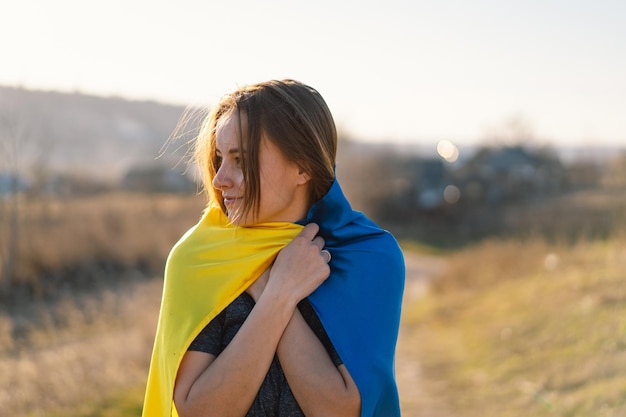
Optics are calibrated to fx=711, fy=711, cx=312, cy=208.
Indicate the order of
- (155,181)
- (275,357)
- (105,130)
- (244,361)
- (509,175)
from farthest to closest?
(105,130) → (509,175) → (155,181) → (275,357) → (244,361)

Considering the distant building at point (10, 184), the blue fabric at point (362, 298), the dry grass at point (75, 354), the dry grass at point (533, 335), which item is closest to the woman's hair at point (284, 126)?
the blue fabric at point (362, 298)

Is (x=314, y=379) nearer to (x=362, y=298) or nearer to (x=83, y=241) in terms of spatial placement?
(x=362, y=298)

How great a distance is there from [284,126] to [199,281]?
0.42 metres

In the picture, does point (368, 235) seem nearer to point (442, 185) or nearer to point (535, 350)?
point (535, 350)

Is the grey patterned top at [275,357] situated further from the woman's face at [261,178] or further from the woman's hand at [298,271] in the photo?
the woman's face at [261,178]

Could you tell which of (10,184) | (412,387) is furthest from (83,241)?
(412,387)

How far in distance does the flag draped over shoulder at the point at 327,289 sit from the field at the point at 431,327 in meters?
4.14

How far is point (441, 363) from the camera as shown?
9.72 metres

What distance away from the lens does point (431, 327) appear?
12789 mm

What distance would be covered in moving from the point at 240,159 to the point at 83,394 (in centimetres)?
579

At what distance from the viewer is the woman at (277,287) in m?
1.54

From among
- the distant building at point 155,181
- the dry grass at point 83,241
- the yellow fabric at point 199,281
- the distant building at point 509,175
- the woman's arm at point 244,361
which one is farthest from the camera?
the distant building at point 509,175

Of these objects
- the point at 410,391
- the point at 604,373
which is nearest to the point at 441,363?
the point at 410,391

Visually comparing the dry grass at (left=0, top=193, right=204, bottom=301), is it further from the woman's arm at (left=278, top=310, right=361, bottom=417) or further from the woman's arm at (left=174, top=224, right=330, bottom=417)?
the woman's arm at (left=278, top=310, right=361, bottom=417)
